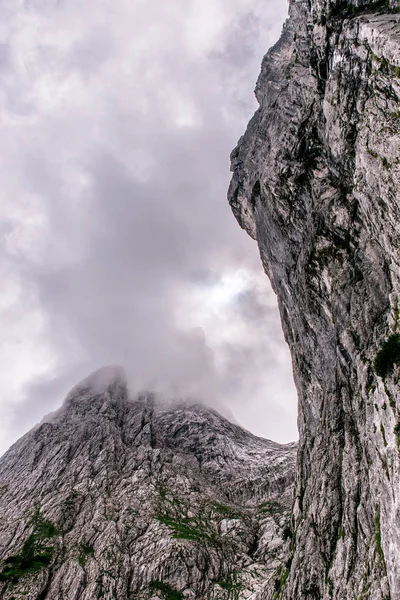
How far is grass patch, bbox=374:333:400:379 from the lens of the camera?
30.3 metres

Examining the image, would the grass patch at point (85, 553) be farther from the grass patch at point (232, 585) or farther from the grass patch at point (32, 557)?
the grass patch at point (232, 585)

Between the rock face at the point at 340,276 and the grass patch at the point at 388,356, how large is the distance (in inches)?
3.9

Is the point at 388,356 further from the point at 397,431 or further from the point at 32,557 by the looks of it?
the point at 32,557

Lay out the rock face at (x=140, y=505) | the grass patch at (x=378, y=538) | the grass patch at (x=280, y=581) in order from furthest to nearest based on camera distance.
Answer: the rock face at (x=140, y=505)
the grass patch at (x=280, y=581)
the grass patch at (x=378, y=538)

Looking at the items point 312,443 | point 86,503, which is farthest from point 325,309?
point 86,503

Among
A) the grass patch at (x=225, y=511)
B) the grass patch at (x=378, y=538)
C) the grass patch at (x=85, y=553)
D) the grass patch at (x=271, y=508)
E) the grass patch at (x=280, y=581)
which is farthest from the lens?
the grass patch at (x=225, y=511)

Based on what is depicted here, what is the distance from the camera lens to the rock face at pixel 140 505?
3051 inches

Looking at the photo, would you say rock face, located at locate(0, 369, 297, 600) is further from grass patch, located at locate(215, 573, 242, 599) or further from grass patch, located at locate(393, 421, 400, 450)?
grass patch, located at locate(393, 421, 400, 450)

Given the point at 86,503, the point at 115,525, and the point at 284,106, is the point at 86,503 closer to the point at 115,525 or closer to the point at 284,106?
the point at 115,525

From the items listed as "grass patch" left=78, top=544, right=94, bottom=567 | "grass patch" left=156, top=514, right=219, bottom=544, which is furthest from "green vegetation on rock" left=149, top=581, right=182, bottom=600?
"grass patch" left=78, top=544, right=94, bottom=567

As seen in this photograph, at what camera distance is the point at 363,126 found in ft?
114

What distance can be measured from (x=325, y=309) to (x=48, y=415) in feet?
506

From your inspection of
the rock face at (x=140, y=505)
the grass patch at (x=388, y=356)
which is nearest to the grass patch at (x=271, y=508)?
the rock face at (x=140, y=505)

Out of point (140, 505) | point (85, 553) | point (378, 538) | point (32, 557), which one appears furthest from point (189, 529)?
point (378, 538)
